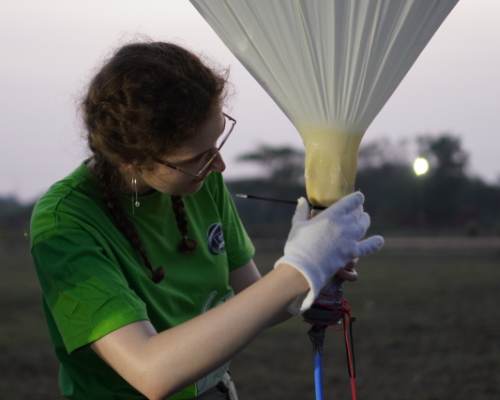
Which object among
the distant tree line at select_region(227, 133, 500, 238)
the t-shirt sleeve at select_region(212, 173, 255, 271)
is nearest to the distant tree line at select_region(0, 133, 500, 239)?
the distant tree line at select_region(227, 133, 500, 238)

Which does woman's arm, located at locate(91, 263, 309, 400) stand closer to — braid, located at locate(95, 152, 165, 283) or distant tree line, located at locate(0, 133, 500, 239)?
braid, located at locate(95, 152, 165, 283)

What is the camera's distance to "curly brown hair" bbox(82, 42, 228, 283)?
1.42 meters

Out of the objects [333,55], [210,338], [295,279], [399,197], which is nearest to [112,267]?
[210,338]

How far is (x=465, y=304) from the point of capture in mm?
6566

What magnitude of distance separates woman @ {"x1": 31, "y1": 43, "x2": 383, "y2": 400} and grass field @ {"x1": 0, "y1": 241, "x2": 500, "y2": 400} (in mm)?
2622

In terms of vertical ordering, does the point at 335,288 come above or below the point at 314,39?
below

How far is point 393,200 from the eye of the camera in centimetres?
1184

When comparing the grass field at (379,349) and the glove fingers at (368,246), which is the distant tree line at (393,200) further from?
the glove fingers at (368,246)

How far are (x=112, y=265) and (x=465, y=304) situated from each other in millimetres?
6018

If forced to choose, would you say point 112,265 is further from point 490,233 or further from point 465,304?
point 490,233

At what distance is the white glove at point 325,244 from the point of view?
1194 mm

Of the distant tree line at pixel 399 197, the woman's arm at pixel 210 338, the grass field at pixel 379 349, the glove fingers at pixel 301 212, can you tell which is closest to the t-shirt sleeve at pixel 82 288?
the woman's arm at pixel 210 338

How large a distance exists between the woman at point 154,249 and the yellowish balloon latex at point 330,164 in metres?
0.05

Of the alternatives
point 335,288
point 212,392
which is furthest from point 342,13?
point 212,392
